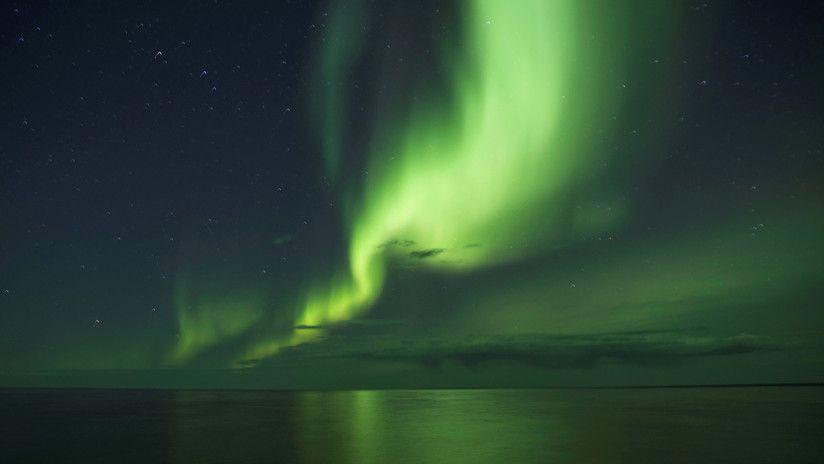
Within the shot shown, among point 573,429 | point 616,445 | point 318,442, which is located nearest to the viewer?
point 616,445

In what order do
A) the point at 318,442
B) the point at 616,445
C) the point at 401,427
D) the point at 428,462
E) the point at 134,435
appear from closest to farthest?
1. the point at 428,462
2. the point at 616,445
3. the point at 318,442
4. the point at 134,435
5. the point at 401,427

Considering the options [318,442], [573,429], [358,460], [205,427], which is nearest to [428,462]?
[358,460]

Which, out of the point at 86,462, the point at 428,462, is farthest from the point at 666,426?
the point at 86,462

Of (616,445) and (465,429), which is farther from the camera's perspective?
(465,429)

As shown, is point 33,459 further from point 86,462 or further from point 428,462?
point 428,462

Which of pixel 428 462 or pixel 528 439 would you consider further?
pixel 528 439

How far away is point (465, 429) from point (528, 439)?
6.35 meters

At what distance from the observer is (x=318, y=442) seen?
1129 inches

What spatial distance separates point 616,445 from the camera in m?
25.9

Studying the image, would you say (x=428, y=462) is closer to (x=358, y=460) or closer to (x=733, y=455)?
(x=358, y=460)

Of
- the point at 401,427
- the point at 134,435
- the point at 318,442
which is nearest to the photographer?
the point at 318,442

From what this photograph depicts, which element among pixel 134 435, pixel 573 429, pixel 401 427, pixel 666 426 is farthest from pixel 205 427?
pixel 666 426

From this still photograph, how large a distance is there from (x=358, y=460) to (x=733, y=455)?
14153mm

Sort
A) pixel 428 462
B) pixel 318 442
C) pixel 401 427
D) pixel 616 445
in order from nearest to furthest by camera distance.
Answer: pixel 428 462 → pixel 616 445 → pixel 318 442 → pixel 401 427
